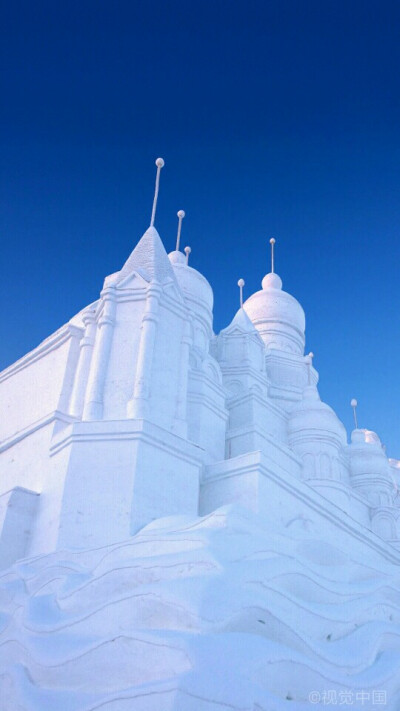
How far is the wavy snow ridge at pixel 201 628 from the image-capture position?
156 inches

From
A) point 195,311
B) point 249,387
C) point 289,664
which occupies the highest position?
point 195,311

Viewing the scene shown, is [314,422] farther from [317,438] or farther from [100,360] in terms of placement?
[100,360]

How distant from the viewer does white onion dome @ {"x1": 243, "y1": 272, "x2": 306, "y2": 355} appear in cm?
2777

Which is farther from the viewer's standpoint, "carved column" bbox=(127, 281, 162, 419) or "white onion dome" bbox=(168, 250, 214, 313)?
"white onion dome" bbox=(168, 250, 214, 313)

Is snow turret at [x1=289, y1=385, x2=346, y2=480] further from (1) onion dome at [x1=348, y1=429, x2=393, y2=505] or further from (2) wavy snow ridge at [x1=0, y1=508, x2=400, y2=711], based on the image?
(2) wavy snow ridge at [x1=0, y1=508, x2=400, y2=711]

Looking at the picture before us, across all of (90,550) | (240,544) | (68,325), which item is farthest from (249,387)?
(240,544)

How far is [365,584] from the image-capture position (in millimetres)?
7895

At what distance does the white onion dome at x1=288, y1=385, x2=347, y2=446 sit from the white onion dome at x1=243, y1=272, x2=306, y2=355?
5.15 metres

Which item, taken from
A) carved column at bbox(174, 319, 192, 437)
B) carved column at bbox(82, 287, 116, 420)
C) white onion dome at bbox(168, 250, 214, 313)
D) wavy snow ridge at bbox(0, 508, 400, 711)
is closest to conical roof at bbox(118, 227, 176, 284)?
carved column at bbox(82, 287, 116, 420)

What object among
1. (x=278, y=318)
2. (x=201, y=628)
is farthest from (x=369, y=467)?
(x=201, y=628)

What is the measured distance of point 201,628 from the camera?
15.3 feet

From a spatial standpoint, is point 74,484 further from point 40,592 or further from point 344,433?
point 344,433

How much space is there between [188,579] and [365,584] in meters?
3.59

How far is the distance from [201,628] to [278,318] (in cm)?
2430
